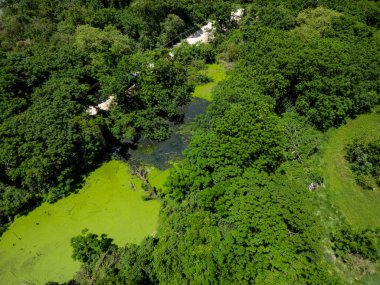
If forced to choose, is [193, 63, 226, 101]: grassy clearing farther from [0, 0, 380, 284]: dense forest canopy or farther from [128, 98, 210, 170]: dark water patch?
[128, 98, 210, 170]: dark water patch

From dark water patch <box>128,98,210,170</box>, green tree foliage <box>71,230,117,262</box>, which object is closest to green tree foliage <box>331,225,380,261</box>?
Answer: dark water patch <box>128,98,210,170</box>

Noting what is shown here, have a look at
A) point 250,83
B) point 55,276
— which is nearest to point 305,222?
point 250,83

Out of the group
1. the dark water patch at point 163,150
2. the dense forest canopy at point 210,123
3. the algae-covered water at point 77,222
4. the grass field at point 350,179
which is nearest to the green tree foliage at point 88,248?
the dense forest canopy at point 210,123

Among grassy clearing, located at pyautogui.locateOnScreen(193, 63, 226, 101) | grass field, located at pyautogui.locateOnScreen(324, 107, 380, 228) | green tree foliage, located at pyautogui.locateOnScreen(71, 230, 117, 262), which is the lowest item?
grass field, located at pyautogui.locateOnScreen(324, 107, 380, 228)

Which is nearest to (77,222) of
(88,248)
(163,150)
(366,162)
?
(88,248)

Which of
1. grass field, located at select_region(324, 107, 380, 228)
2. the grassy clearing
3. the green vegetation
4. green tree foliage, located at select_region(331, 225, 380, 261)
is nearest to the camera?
green tree foliage, located at select_region(331, 225, 380, 261)

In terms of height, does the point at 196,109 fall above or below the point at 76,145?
below

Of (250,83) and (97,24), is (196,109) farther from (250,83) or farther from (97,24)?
(97,24)
